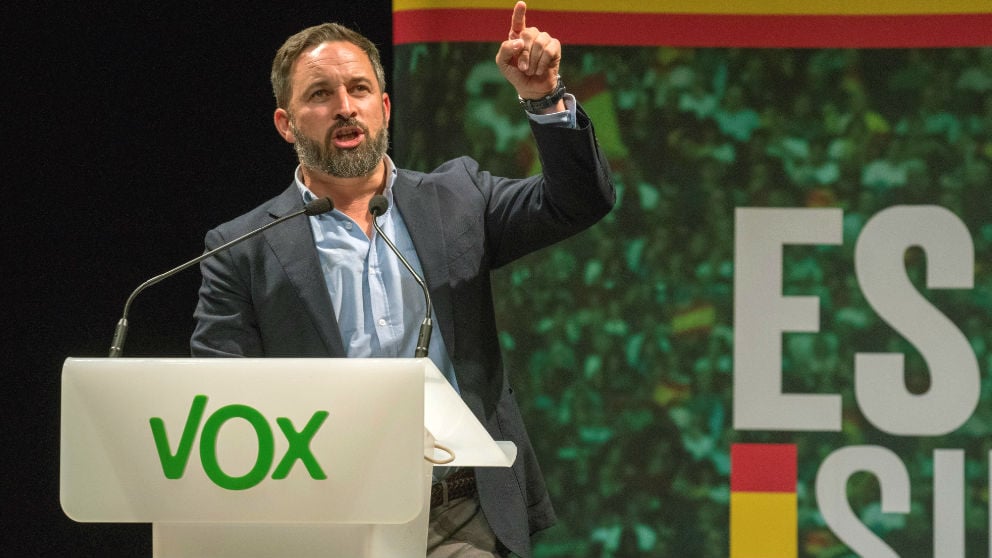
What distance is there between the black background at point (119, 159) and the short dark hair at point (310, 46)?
833 mm

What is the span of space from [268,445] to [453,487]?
0.63 meters

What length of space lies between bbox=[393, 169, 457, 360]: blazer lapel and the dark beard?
2.8 inches

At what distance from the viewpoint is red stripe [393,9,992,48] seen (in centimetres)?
318

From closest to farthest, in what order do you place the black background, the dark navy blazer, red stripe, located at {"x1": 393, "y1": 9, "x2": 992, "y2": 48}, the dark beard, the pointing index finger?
1. the pointing index finger
2. the dark navy blazer
3. the dark beard
4. red stripe, located at {"x1": 393, "y1": 9, "x2": 992, "y2": 48}
5. the black background

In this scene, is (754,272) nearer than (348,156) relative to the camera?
No

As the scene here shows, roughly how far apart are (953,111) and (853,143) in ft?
0.87

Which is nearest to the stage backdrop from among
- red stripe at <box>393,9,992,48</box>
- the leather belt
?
red stripe at <box>393,9,992,48</box>

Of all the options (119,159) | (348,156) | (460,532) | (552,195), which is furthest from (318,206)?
(119,159)

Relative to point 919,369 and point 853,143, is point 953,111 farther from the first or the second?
point 919,369

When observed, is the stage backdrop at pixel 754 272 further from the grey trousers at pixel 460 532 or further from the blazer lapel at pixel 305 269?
the grey trousers at pixel 460 532

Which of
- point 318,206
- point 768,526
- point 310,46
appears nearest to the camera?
point 318,206

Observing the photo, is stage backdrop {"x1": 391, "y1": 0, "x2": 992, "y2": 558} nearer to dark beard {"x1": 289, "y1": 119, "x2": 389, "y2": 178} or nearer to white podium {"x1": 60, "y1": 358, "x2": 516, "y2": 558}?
dark beard {"x1": 289, "y1": 119, "x2": 389, "y2": 178}

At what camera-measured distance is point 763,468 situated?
3213 mm

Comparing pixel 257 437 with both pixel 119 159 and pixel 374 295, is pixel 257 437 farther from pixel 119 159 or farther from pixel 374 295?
pixel 119 159
